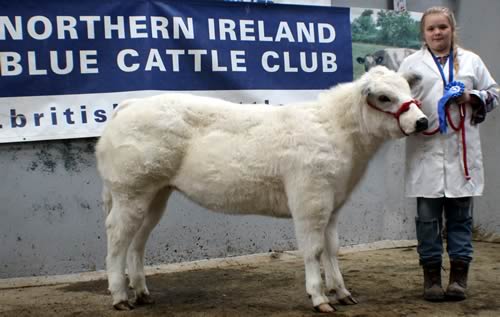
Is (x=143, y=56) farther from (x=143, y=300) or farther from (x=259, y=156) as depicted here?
(x=143, y=300)

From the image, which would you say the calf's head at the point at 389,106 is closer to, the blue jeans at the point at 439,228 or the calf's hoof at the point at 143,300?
the blue jeans at the point at 439,228

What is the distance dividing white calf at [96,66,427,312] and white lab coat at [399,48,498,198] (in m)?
0.20

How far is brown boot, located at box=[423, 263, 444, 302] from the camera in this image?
498cm

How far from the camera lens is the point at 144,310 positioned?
5.00 m

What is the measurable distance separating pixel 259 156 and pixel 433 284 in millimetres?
1689

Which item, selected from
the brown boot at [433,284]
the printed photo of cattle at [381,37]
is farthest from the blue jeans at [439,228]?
the printed photo of cattle at [381,37]

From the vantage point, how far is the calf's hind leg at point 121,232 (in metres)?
4.93

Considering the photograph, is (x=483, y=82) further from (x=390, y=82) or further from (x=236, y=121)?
(x=236, y=121)

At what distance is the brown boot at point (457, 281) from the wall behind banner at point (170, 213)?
1316mm

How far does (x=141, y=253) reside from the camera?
5.26 meters

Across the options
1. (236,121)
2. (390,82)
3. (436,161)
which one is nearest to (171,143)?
(236,121)

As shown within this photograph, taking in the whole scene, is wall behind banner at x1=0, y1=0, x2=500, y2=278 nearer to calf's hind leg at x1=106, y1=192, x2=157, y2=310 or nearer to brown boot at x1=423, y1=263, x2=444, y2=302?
brown boot at x1=423, y1=263, x2=444, y2=302

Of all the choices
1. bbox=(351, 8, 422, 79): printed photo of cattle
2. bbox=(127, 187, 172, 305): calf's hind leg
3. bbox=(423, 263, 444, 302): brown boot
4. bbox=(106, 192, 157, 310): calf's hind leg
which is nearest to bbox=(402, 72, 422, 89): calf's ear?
bbox=(423, 263, 444, 302): brown boot

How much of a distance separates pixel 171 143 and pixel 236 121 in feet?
1.70
